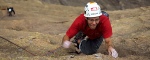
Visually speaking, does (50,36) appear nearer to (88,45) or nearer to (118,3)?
(88,45)

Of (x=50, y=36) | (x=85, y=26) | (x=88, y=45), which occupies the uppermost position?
(x=85, y=26)

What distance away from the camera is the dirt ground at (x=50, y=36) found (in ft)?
17.9

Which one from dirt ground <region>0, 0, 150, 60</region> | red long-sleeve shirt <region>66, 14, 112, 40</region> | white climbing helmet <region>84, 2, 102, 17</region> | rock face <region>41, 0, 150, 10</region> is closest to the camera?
white climbing helmet <region>84, 2, 102, 17</region>

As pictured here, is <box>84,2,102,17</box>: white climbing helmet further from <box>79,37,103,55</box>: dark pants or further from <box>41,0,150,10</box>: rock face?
<box>41,0,150,10</box>: rock face

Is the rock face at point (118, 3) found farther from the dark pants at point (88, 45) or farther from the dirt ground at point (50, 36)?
the dark pants at point (88, 45)

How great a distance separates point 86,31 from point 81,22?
41cm

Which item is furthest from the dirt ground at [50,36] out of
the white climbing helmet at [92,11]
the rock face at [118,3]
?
the rock face at [118,3]

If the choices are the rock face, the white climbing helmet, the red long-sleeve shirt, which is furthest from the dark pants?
the rock face

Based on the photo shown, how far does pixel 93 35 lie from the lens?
5172 mm

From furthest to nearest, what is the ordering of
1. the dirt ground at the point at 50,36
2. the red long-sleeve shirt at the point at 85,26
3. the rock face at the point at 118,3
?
the rock face at the point at 118,3 < the dirt ground at the point at 50,36 < the red long-sleeve shirt at the point at 85,26

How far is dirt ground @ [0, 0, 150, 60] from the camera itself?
5.44 m

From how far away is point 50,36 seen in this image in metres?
7.51

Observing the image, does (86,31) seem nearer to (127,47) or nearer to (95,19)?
(95,19)

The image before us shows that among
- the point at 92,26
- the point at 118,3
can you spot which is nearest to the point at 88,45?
the point at 92,26
